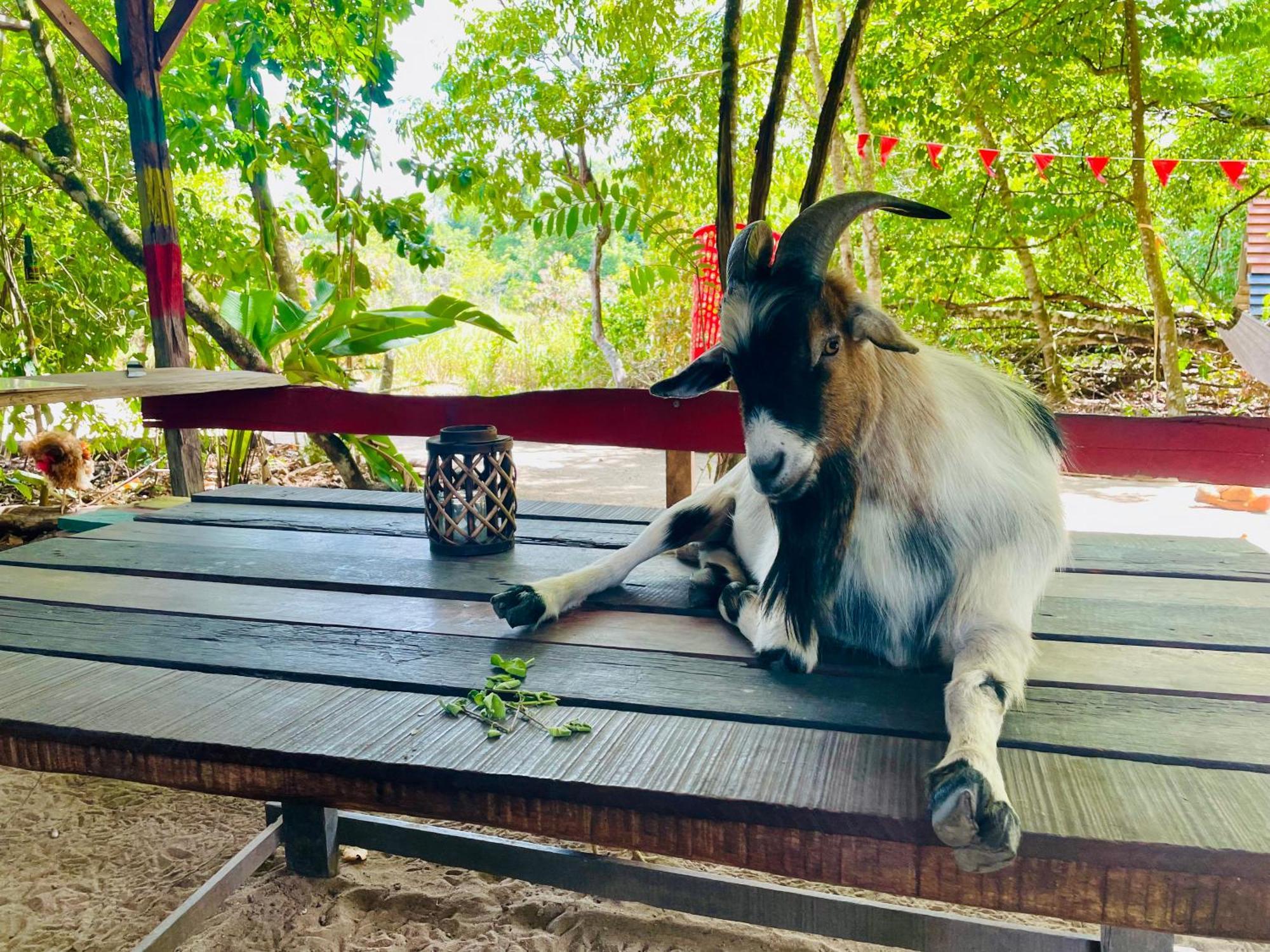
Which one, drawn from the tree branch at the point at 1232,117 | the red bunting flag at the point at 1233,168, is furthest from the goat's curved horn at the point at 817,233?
the tree branch at the point at 1232,117

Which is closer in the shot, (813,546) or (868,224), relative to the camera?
(813,546)

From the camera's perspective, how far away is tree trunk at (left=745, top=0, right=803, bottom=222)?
2.92 metres

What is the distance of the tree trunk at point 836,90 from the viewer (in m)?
2.93

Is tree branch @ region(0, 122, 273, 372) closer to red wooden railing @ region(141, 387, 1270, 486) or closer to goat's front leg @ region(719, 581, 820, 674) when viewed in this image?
red wooden railing @ region(141, 387, 1270, 486)

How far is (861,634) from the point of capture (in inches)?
55.5

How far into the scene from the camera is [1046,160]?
5.85 meters

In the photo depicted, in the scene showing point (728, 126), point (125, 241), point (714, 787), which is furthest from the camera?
point (125, 241)

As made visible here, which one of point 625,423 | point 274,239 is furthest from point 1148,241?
point 274,239

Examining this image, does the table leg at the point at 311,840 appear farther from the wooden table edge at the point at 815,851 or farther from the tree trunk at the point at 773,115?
the tree trunk at the point at 773,115

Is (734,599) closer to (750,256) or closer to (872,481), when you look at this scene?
(872,481)

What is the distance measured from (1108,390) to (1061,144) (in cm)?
213

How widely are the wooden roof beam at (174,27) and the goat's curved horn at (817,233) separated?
3139mm

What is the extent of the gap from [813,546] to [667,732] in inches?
14.2

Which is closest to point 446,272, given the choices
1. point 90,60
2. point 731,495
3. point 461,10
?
point 461,10
